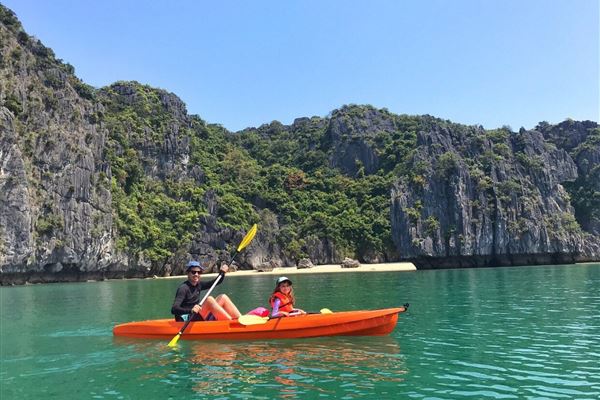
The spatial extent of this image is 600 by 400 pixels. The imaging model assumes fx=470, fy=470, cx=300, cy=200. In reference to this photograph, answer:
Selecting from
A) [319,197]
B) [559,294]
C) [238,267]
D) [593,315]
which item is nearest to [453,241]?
[319,197]

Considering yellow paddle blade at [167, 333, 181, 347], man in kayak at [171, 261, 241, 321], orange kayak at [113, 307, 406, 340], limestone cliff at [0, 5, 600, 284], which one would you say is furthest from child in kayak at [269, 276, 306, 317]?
limestone cliff at [0, 5, 600, 284]

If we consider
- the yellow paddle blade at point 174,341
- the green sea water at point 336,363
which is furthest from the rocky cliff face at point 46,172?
the yellow paddle blade at point 174,341

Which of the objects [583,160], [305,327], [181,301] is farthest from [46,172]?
[583,160]

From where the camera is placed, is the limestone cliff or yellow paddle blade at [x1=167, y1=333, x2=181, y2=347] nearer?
yellow paddle blade at [x1=167, y1=333, x2=181, y2=347]

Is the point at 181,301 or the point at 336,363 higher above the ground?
the point at 181,301

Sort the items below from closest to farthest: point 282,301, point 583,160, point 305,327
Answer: point 305,327, point 282,301, point 583,160

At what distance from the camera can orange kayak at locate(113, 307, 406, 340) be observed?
11883 mm

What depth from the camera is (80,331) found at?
48.3 feet

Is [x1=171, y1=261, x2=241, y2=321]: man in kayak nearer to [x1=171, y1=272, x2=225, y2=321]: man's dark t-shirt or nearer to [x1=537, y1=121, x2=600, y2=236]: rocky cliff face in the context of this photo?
[x1=171, y1=272, x2=225, y2=321]: man's dark t-shirt

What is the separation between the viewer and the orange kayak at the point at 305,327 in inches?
468

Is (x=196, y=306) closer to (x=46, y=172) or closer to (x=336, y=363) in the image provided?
(x=336, y=363)

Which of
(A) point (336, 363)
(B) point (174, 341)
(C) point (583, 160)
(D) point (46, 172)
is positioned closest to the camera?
(A) point (336, 363)

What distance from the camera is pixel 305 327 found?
1195cm

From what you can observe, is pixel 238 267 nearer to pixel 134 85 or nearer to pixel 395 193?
pixel 395 193
